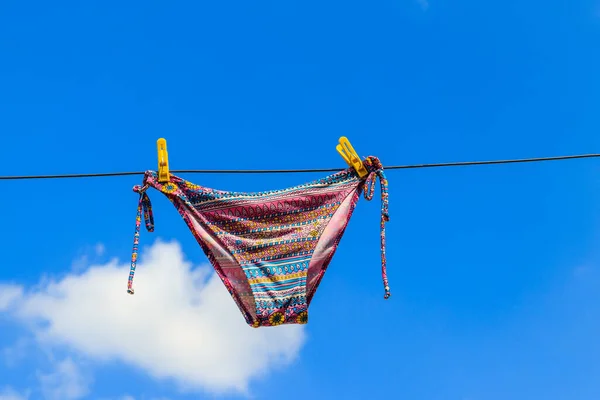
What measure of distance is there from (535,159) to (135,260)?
9.75 ft

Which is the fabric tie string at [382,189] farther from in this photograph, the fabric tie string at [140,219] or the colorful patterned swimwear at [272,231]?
the fabric tie string at [140,219]

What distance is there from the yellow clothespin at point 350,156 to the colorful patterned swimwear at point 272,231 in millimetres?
48

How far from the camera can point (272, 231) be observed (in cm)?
605

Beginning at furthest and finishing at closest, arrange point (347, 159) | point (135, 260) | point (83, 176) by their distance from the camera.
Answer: point (347, 159), point (135, 260), point (83, 176)

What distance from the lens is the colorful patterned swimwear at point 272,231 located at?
232 inches

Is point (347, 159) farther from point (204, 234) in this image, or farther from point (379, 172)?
point (204, 234)

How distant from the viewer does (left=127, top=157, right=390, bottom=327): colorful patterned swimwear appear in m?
5.90

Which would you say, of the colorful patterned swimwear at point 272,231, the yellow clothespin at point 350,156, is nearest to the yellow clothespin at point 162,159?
the colorful patterned swimwear at point 272,231

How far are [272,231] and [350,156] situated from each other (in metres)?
0.83

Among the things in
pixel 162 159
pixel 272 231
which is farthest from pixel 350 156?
pixel 162 159

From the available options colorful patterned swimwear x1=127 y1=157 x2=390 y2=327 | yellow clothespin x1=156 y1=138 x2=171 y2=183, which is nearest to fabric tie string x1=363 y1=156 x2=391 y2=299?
colorful patterned swimwear x1=127 y1=157 x2=390 y2=327

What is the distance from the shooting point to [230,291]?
5941 millimetres

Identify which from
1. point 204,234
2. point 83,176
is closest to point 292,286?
point 204,234

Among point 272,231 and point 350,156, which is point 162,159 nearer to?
point 272,231
